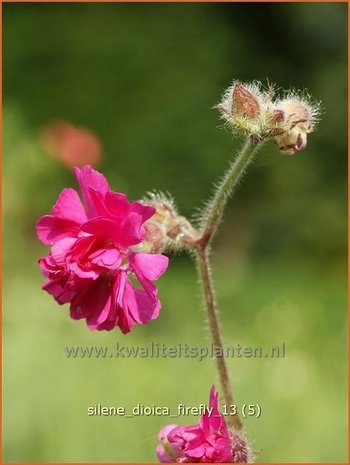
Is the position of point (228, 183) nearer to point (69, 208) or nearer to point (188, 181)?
point (69, 208)

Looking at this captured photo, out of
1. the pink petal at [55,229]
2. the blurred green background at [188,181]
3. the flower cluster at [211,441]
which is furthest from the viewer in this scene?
the blurred green background at [188,181]

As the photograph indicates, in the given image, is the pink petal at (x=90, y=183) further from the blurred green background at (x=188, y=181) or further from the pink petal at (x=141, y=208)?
the blurred green background at (x=188, y=181)

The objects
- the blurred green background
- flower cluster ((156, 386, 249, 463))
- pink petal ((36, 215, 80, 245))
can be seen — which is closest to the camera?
flower cluster ((156, 386, 249, 463))

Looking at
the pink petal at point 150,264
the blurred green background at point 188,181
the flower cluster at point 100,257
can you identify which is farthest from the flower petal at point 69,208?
the blurred green background at point 188,181

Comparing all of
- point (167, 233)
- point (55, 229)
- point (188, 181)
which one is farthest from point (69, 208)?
point (188, 181)

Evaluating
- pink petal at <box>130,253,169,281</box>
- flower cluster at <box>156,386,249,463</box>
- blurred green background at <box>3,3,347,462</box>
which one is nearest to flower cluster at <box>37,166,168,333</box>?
pink petal at <box>130,253,169,281</box>

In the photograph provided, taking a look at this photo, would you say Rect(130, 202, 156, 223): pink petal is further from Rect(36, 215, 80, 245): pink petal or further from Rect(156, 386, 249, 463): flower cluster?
Rect(156, 386, 249, 463): flower cluster

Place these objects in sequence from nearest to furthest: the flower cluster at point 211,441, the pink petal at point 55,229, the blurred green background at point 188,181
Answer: the flower cluster at point 211,441
the pink petal at point 55,229
the blurred green background at point 188,181
